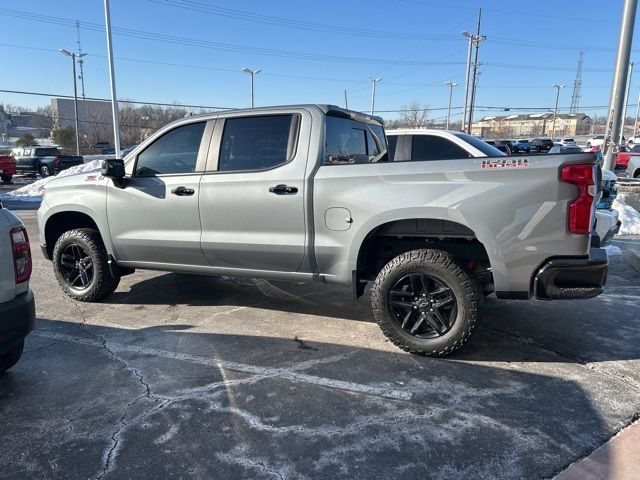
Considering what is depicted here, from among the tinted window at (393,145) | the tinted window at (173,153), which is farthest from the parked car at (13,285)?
the tinted window at (393,145)

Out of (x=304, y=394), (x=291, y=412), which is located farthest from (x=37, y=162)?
(x=291, y=412)

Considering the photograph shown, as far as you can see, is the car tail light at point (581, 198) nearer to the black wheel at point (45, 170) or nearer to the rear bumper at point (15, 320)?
the rear bumper at point (15, 320)

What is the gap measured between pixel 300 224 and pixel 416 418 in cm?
184

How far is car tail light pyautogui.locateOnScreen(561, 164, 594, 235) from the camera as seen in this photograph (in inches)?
127

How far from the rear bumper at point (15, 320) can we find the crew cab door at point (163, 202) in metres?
1.65

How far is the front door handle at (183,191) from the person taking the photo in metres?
4.53

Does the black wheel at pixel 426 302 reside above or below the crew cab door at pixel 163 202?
below

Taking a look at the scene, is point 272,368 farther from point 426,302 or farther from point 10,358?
point 10,358

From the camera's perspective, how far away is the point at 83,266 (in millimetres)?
5289

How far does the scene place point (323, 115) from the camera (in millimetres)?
4227

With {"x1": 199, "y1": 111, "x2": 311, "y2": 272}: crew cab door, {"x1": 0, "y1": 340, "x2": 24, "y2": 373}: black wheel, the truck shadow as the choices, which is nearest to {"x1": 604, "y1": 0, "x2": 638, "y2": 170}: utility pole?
the truck shadow

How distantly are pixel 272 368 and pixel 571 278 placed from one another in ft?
7.55

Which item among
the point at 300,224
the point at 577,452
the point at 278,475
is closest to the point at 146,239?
the point at 300,224

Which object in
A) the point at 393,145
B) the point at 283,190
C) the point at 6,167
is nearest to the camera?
the point at 283,190
